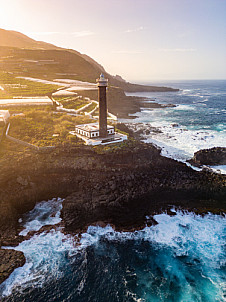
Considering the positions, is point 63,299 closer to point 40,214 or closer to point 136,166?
point 40,214

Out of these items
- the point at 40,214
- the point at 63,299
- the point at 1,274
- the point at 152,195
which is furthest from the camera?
the point at 152,195

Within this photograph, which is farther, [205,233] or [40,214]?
[40,214]

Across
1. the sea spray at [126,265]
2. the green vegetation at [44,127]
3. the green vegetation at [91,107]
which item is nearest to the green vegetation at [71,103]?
the green vegetation at [91,107]

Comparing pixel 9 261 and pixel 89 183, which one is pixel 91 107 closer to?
pixel 89 183

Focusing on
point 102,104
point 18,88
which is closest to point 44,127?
point 102,104

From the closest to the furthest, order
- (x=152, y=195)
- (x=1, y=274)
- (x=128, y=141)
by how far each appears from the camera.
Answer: (x=1, y=274), (x=152, y=195), (x=128, y=141)

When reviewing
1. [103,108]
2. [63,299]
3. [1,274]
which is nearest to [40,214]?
[1,274]

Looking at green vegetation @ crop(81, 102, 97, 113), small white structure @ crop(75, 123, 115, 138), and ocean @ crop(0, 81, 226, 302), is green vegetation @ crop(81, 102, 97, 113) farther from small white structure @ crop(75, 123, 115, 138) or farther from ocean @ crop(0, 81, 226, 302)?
ocean @ crop(0, 81, 226, 302)
